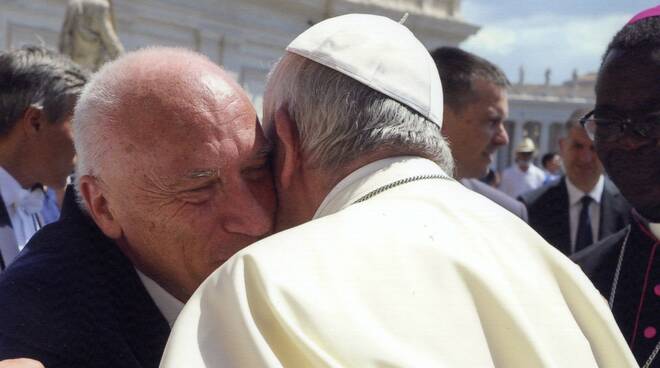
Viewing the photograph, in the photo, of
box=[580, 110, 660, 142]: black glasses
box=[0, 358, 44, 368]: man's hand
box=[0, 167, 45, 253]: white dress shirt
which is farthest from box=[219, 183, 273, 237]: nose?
box=[0, 167, 45, 253]: white dress shirt

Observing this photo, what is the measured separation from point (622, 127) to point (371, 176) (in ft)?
3.65

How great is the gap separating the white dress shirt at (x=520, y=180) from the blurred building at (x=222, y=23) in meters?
5.14

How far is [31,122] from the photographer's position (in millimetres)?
3527

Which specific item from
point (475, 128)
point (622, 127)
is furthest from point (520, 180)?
point (622, 127)

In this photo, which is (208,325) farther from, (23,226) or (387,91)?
(23,226)

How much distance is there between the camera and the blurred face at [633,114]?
2.41 metres

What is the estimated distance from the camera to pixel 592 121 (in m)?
2.61

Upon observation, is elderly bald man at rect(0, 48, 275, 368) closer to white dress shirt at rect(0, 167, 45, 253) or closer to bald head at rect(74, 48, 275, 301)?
bald head at rect(74, 48, 275, 301)

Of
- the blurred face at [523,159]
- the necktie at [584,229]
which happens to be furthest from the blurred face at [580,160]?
the blurred face at [523,159]

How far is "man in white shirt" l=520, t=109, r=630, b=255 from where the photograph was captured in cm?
520

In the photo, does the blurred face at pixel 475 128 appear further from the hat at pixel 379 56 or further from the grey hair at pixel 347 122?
the grey hair at pixel 347 122

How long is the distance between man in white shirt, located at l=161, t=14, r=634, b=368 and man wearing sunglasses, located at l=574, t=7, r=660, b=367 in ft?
2.74

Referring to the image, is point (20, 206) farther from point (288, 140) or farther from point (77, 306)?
point (288, 140)

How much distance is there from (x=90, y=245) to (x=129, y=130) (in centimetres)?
29
